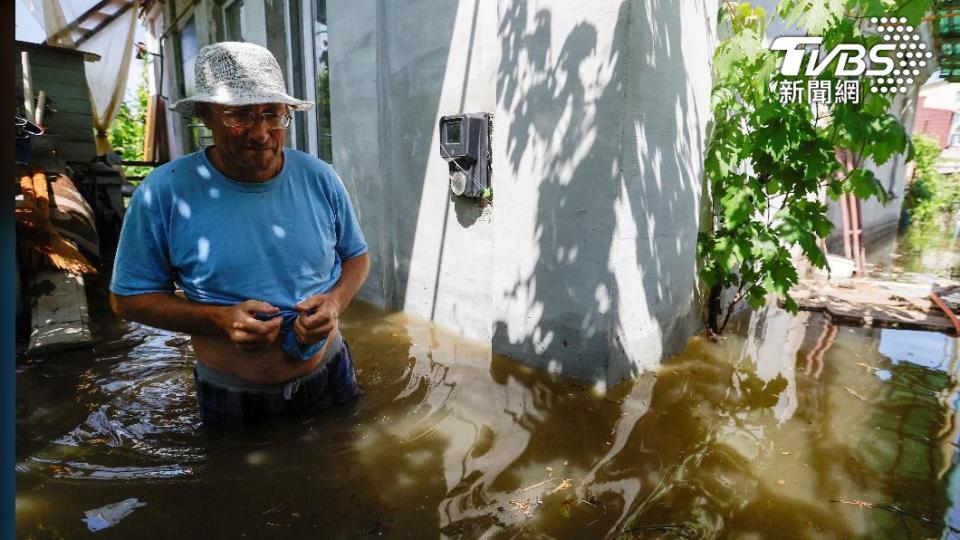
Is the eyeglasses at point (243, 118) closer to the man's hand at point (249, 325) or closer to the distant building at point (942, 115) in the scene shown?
the man's hand at point (249, 325)

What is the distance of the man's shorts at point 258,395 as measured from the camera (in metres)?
2.38

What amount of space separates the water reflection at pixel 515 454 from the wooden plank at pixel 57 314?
246 mm

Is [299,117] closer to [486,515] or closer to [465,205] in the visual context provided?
[465,205]

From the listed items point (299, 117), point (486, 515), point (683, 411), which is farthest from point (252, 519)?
point (299, 117)

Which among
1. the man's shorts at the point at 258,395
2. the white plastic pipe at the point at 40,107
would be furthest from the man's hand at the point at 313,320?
the white plastic pipe at the point at 40,107

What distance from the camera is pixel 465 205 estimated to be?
4.50m

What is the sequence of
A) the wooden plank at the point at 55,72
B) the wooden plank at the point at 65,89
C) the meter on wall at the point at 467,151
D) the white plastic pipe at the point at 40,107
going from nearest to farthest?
the meter on wall at the point at 467,151 < the white plastic pipe at the point at 40,107 < the wooden plank at the point at 55,72 < the wooden plank at the point at 65,89

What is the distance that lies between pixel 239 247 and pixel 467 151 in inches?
92.6

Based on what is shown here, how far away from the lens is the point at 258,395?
7.88 ft

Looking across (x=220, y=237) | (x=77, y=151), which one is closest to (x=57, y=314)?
(x=77, y=151)

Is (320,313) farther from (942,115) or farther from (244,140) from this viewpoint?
(942,115)

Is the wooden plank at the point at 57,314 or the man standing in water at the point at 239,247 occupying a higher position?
the man standing in water at the point at 239,247

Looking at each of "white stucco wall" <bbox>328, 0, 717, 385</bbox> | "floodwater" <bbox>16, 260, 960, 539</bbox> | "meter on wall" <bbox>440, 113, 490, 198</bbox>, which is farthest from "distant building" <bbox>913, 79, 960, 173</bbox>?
"meter on wall" <bbox>440, 113, 490, 198</bbox>

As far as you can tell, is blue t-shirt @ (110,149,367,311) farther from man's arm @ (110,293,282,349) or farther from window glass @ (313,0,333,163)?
window glass @ (313,0,333,163)
